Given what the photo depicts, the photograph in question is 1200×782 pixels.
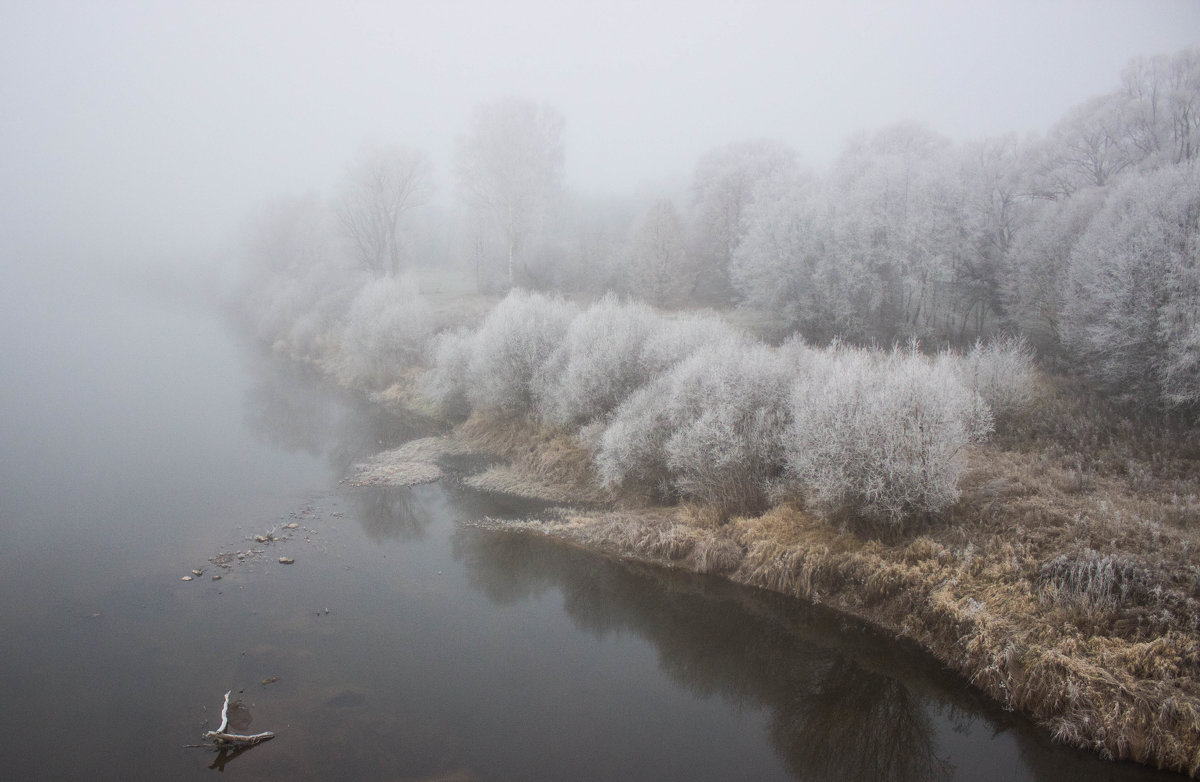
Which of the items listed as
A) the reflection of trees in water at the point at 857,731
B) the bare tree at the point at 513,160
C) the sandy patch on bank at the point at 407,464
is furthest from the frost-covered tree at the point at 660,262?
the reflection of trees in water at the point at 857,731

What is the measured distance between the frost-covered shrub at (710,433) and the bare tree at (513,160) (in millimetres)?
29234

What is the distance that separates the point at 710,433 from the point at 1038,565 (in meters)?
8.58

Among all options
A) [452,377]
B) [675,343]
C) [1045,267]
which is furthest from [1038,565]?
[452,377]

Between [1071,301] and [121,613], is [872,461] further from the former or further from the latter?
[121,613]

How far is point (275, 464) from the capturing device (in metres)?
26.1

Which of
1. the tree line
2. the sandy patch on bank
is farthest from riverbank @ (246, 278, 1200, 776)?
the tree line

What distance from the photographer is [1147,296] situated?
19953 millimetres

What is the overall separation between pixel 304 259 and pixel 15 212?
96379 mm

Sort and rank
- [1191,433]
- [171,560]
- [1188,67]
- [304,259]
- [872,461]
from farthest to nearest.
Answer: [304,259] → [1188,67] → [1191,433] → [171,560] → [872,461]

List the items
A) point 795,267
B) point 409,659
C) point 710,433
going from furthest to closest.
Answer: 1. point 795,267
2. point 710,433
3. point 409,659

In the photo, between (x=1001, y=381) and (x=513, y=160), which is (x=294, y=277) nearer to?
(x=513, y=160)

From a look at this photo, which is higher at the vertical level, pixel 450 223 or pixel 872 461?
pixel 450 223

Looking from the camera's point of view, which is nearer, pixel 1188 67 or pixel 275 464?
pixel 275 464

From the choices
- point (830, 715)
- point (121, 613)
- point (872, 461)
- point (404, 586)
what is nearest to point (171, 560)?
point (121, 613)
